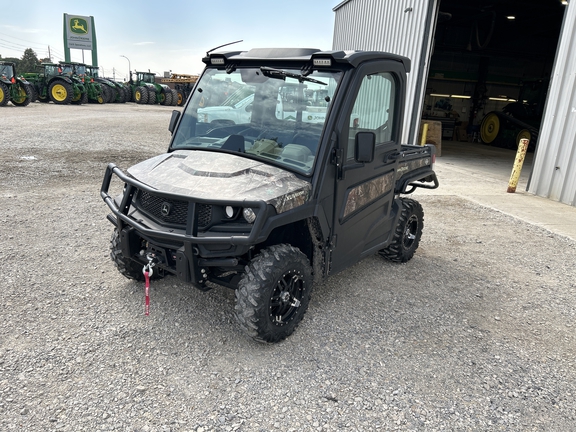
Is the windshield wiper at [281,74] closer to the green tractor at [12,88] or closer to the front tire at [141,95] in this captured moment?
the green tractor at [12,88]

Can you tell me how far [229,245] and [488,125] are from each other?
19.7 meters

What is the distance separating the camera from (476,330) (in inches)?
142

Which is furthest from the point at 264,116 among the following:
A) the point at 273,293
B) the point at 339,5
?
the point at 339,5

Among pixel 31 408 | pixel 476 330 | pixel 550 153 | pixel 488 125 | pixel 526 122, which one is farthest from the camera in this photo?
pixel 488 125

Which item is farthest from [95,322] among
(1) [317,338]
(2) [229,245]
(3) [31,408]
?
(1) [317,338]

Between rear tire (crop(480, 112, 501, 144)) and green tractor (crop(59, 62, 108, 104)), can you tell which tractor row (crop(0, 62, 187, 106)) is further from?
rear tire (crop(480, 112, 501, 144))

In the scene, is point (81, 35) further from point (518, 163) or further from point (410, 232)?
point (410, 232)

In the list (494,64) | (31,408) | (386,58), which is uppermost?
(494,64)

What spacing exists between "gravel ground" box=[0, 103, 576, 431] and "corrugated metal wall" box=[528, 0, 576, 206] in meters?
3.53

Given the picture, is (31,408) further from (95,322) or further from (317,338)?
(317,338)

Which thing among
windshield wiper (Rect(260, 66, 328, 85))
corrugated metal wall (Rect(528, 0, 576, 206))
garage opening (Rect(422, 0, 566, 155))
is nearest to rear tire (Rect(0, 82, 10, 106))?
garage opening (Rect(422, 0, 566, 155))

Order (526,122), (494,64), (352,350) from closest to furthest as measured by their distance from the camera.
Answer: (352,350) → (526,122) → (494,64)

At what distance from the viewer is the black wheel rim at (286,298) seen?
3088 millimetres

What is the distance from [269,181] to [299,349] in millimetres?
1228
